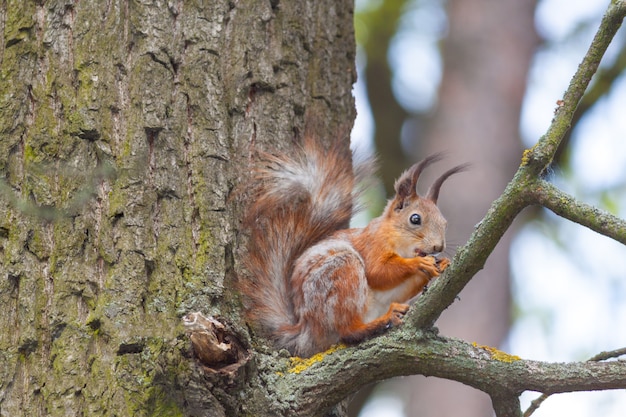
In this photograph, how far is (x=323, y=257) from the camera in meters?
2.22

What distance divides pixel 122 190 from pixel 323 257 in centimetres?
56

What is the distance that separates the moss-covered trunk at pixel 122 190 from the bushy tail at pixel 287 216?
0.07 m

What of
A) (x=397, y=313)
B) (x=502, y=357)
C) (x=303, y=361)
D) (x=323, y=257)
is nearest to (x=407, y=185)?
(x=323, y=257)

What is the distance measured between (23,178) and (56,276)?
0.25 metres

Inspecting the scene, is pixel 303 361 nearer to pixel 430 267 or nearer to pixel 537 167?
pixel 430 267

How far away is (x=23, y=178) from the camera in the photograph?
6.38 ft

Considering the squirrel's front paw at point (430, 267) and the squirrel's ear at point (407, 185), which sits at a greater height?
the squirrel's ear at point (407, 185)

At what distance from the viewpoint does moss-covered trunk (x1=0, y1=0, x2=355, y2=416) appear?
70.6 inches

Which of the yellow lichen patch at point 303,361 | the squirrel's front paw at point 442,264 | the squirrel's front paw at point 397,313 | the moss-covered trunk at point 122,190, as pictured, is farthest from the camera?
the squirrel's front paw at point 442,264

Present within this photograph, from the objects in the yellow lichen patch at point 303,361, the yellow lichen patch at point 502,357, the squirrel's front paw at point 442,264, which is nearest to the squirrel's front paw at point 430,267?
the squirrel's front paw at point 442,264

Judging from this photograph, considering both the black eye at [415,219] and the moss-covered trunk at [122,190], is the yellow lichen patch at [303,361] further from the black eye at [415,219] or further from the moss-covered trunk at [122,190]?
the black eye at [415,219]

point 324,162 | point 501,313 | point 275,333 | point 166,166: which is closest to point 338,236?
point 324,162

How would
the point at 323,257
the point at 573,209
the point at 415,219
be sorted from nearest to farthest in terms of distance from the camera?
1. the point at 573,209
2. the point at 323,257
3. the point at 415,219

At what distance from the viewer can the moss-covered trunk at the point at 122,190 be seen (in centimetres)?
179
